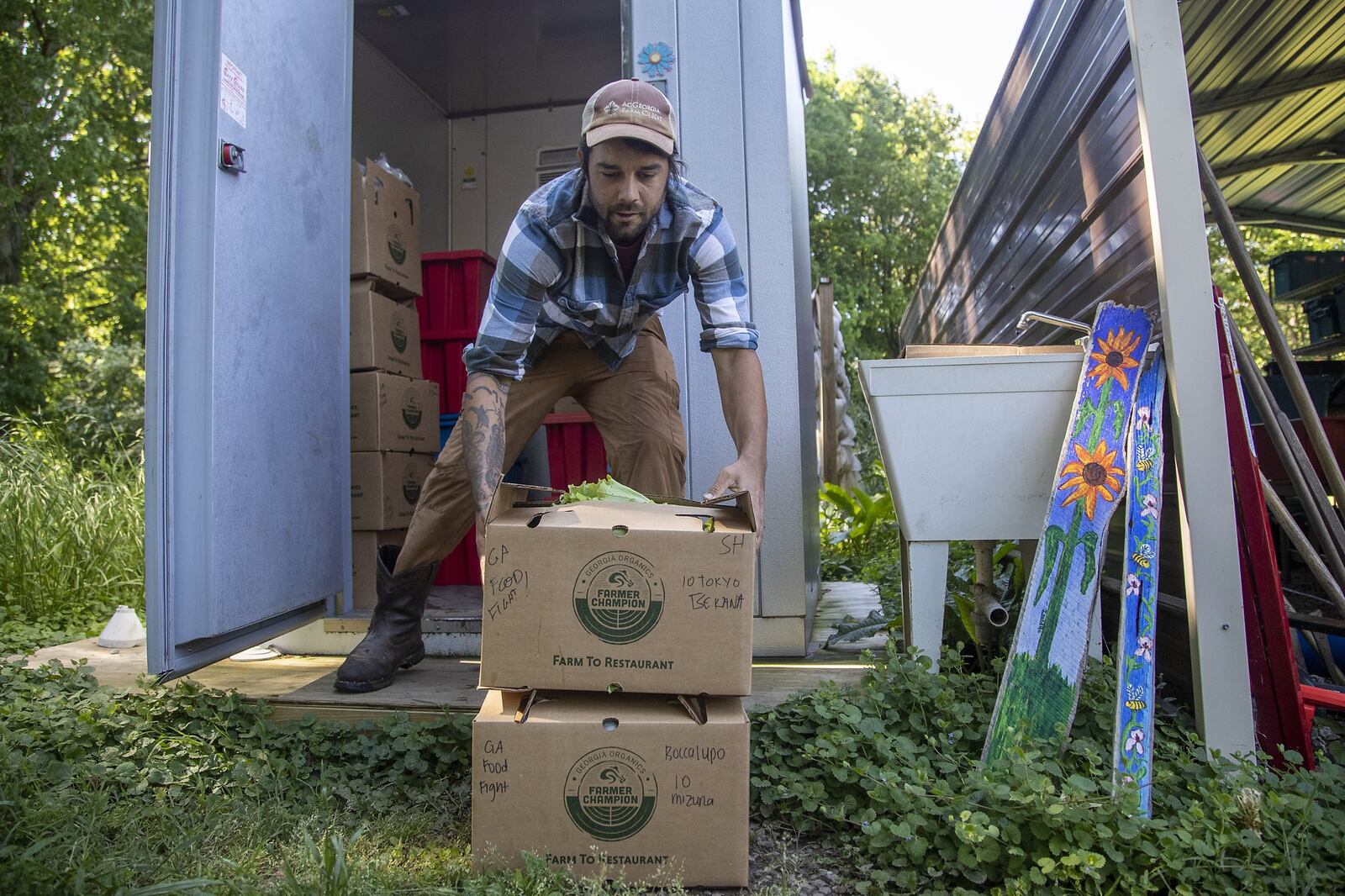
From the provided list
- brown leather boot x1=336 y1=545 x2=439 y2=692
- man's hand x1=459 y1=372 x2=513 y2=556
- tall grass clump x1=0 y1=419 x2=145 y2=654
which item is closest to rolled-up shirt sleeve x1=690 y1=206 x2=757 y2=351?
man's hand x1=459 y1=372 x2=513 y2=556

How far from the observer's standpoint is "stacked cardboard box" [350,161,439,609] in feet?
12.8

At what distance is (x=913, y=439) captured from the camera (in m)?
2.51

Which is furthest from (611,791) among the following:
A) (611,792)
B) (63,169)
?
(63,169)

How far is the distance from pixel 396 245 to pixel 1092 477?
3.19 meters

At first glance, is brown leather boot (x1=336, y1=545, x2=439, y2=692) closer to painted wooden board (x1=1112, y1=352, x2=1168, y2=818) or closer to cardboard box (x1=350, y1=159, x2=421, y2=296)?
cardboard box (x1=350, y1=159, x2=421, y2=296)

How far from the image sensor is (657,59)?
3.26m

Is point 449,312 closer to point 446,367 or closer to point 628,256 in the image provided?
point 446,367

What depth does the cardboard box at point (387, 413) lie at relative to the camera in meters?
3.91

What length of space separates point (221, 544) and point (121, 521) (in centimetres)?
342

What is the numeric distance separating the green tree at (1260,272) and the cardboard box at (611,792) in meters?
14.9

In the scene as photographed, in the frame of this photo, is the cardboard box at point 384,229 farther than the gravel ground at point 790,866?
Yes

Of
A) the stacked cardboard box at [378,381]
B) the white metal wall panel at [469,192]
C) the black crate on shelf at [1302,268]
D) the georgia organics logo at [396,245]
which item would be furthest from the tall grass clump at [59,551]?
the black crate on shelf at [1302,268]

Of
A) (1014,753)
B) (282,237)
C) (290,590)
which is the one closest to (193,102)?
(282,237)

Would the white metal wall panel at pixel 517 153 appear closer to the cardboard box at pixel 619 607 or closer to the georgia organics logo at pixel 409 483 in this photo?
the georgia organics logo at pixel 409 483
